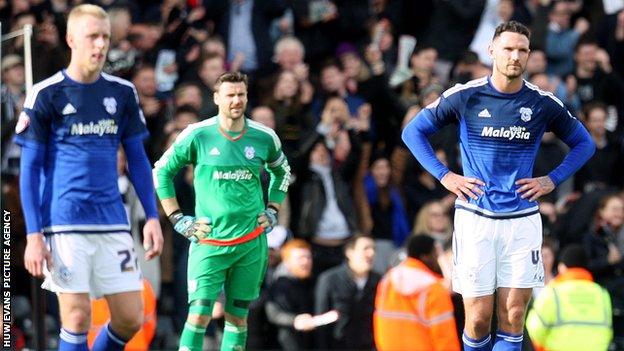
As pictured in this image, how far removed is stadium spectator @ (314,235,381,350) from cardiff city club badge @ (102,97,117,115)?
583cm

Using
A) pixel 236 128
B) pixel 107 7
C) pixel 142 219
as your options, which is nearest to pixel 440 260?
pixel 142 219

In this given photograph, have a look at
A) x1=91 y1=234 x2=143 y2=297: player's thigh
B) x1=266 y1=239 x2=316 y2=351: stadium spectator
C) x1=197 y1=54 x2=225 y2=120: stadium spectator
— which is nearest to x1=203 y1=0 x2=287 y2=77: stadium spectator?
x1=197 y1=54 x2=225 y2=120: stadium spectator

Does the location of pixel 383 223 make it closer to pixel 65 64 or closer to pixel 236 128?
pixel 65 64

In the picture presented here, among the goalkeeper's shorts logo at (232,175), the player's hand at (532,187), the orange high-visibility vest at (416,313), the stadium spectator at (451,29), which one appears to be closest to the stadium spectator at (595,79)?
A: the stadium spectator at (451,29)

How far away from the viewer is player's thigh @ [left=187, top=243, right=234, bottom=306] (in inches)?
507

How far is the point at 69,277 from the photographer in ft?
38.7

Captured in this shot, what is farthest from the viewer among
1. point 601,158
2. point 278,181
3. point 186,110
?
point 601,158

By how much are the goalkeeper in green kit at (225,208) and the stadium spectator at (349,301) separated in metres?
4.41

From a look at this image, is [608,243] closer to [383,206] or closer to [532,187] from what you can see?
[383,206]

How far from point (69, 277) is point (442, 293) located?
4177mm

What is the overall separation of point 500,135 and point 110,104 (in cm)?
298


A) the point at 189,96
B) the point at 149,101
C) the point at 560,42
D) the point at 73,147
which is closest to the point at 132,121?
the point at 73,147

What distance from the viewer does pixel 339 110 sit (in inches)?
761

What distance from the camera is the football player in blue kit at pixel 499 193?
39.5ft
